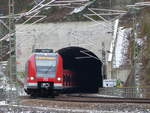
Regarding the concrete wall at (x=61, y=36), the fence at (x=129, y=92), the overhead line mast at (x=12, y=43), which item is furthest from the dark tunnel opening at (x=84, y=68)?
the overhead line mast at (x=12, y=43)

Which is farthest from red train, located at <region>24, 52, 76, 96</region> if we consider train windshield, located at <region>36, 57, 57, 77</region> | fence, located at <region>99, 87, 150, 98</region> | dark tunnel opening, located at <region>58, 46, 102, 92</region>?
dark tunnel opening, located at <region>58, 46, 102, 92</region>

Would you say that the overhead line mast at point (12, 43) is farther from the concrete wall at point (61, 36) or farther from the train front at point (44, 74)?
the concrete wall at point (61, 36)

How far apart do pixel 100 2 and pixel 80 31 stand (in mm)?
3350

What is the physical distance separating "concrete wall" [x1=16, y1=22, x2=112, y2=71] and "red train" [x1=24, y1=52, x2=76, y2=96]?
15.2 metres

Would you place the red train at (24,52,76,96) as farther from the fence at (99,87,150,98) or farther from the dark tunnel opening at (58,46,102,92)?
the dark tunnel opening at (58,46,102,92)

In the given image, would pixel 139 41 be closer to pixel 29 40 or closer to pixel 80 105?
pixel 29 40

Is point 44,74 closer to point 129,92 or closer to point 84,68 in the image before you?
point 129,92

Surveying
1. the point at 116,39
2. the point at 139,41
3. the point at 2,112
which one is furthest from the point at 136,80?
the point at 2,112

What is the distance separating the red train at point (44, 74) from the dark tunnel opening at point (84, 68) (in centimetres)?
2264

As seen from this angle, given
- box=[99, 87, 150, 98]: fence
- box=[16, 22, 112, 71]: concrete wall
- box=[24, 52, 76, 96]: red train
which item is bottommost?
box=[99, 87, 150, 98]: fence

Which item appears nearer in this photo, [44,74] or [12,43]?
[12,43]

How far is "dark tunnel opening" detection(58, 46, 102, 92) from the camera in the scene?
54.8 metres

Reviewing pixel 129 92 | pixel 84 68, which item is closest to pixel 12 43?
pixel 129 92

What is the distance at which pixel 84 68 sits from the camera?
193ft
